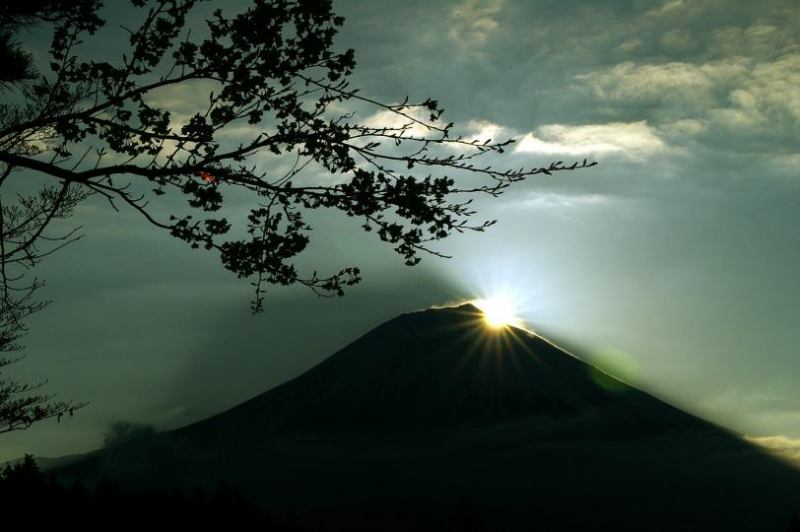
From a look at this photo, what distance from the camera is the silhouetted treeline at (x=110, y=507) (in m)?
32.6

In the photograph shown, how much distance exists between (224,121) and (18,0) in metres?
5.06

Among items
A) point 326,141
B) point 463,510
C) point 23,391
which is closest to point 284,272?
point 326,141

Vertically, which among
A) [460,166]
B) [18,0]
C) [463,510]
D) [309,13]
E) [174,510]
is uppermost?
[18,0]

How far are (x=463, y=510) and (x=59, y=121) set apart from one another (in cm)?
15690

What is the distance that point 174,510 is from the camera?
54156mm

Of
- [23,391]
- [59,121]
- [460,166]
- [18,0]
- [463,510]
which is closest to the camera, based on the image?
[460,166]

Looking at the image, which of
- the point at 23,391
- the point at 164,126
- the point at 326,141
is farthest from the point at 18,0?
the point at 23,391

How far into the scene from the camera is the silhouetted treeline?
32625 millimetres

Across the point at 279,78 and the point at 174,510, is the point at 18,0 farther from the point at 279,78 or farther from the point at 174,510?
the point at 174,510

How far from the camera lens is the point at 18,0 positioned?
13.9m

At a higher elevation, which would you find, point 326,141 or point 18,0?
point 18,0

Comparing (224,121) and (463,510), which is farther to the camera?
(463,510)

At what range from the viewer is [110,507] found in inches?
1817

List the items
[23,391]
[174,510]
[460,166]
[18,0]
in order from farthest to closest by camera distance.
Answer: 1. [174,510]
2. [23,391]
3. [18,0]
4. [460,166]
